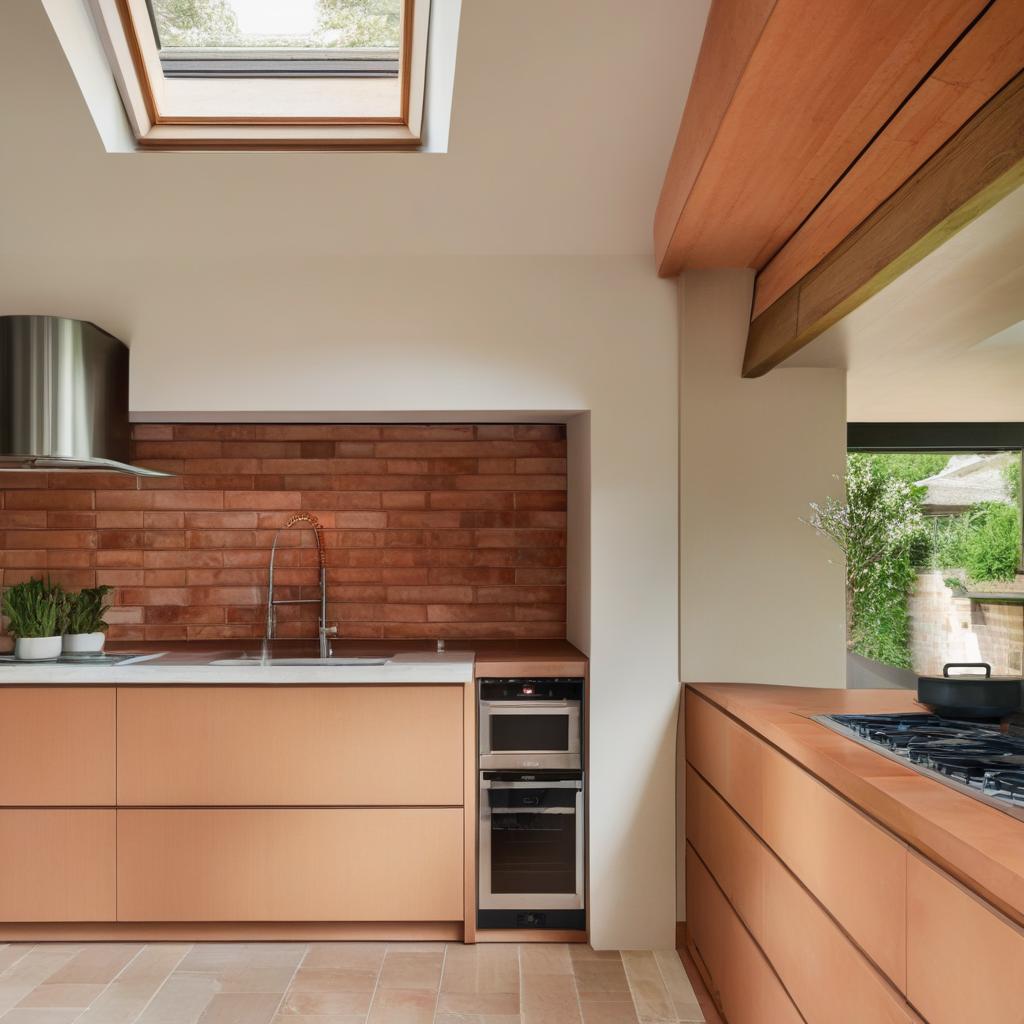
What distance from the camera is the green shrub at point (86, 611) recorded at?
347 centimetres

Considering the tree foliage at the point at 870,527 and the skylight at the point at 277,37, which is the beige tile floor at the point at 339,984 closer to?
the tree foliage at the point at 870,527

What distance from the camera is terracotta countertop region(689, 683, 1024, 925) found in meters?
1.28

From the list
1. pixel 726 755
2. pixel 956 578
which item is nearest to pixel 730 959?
pixel 726 755

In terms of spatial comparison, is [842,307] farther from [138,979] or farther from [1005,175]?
[138,979]

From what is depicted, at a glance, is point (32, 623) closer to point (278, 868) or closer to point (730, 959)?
point (278, 868)

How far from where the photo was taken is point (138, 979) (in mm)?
2945

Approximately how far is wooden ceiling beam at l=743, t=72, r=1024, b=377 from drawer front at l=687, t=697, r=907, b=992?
1129mm

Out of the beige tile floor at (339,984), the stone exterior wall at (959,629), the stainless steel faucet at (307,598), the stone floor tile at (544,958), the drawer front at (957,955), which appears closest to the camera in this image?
the drawer front at (957,955)

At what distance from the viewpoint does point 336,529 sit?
12.8ft

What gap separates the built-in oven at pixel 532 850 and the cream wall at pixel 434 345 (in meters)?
0.58

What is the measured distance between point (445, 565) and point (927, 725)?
215 cm

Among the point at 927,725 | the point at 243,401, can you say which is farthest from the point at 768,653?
the point at 243,401

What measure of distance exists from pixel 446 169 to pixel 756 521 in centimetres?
159

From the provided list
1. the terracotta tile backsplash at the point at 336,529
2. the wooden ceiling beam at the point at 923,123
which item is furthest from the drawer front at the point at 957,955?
the terracotta tile backsplash at the point at 336,529
